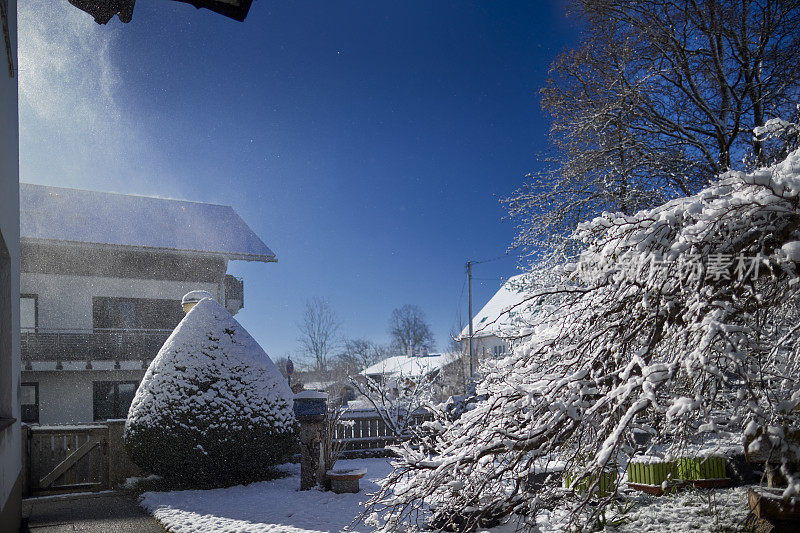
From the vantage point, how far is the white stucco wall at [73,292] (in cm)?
1834

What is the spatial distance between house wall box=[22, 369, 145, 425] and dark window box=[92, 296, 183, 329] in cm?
174

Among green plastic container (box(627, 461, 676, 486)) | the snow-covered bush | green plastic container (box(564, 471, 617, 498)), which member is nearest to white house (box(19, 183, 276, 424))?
green plastic container (box(627, 461, 676, 486))

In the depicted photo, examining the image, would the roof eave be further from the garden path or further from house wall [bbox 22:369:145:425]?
the garden path

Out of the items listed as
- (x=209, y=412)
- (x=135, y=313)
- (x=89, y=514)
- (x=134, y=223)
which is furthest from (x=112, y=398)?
(x=89, y=514)

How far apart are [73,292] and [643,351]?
2017 cm

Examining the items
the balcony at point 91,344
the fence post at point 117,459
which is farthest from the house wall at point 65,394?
the fence post at point 117,459

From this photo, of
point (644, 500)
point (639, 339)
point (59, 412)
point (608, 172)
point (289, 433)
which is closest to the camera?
point (639, 339)

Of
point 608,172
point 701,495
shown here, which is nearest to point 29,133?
point 701,495

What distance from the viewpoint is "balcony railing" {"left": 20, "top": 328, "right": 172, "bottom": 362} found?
17.3m

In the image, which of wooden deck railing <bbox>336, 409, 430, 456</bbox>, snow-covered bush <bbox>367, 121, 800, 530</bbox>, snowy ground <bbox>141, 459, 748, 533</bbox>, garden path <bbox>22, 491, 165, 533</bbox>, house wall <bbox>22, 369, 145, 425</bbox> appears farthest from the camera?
house wall <bbox>22, 369, 145, 425</bbox>

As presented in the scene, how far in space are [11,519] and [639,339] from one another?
5.96 metres

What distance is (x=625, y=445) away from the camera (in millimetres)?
2965

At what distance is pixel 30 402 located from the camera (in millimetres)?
17625

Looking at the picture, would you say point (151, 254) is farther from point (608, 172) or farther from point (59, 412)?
point (608, 172)
